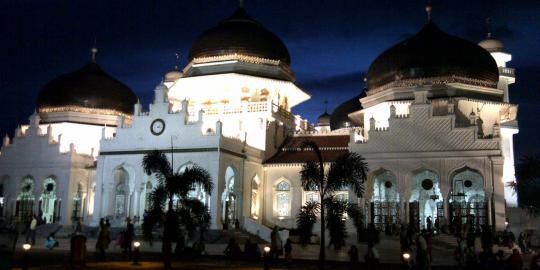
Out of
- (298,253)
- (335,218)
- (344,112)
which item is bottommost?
(298,253)

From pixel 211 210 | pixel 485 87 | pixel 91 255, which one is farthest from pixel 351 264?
pixel 485 87

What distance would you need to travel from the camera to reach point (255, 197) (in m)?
36.4

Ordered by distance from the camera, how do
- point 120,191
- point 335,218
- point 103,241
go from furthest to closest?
point 120,191 < point 335,218 < point 103,241

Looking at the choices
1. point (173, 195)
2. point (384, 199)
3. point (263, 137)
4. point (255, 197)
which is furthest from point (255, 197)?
point (173, 195)

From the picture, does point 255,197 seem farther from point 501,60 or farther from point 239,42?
point 501,60

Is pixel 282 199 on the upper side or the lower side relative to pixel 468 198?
lower

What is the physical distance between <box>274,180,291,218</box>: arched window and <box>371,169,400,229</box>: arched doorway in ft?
17.3

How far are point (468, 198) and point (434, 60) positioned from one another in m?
8.69

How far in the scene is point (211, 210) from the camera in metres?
31.2

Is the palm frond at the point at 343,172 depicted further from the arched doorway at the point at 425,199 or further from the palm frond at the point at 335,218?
the arched doorway at the point at 425,199

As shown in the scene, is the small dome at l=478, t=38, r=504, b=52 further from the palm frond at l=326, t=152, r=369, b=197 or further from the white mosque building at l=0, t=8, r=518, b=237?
the palm frond at l=326, t=152, r=369, b=197

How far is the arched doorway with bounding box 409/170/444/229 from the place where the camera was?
3259 centimetres

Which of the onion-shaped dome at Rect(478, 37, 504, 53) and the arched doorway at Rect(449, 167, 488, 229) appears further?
the onion-shaped dome at Rect(478, 37, 504, 53)

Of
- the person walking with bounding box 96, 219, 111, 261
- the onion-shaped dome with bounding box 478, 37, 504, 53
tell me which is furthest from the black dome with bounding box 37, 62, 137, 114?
the onion-shaped dome with bounding box 478, 37, 504, 53
